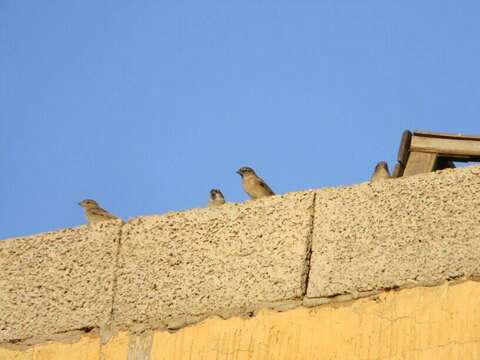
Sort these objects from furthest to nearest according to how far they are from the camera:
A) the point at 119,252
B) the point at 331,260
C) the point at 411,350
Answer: the point at 119,252
the point at 331,260
the point at 411,350

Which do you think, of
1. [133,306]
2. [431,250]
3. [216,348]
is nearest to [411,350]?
[431,250]

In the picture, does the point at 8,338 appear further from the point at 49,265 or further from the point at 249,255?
the point at 249,255

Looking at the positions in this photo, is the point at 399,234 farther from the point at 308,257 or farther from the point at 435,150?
the point at 435,150

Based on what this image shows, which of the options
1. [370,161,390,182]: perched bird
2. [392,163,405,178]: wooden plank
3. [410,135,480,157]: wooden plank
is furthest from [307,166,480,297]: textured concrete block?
[370,161,390,182]: perched bird

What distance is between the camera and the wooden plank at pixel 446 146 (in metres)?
5.57

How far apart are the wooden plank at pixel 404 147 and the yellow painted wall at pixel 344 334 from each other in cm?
96

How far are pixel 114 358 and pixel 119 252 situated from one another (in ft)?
1.54

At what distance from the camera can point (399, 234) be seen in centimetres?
509

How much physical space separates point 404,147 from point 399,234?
0.81 metres

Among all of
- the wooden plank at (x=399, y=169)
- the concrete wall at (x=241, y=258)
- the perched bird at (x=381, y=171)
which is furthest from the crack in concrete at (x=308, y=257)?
the perched bird at (x=381, y=171)

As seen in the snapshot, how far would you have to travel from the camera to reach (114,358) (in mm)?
5426

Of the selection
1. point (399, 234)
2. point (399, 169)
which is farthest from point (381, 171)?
point (399, 234)

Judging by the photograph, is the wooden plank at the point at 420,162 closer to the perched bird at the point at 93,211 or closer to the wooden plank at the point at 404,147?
the wooden plank at the point at 404,147

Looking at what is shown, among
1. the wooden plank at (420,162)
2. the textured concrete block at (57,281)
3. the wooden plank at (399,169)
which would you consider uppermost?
the wooden plank at (399,169)
